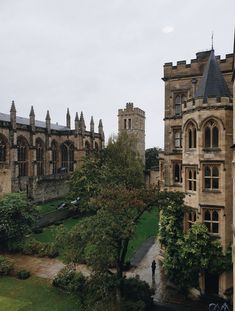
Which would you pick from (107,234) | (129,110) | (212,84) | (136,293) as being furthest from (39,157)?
(107,234)

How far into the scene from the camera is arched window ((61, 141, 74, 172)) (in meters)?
61.9

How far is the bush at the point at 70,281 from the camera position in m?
19.7

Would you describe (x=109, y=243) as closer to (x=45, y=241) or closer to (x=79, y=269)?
(x=79, y=269)

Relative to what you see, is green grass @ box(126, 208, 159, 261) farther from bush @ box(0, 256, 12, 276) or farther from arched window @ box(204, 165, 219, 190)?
bush @ box(0, 256, 12, 276)

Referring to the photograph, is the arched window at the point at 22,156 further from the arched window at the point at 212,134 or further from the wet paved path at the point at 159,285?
the arched window at the point at 212,134

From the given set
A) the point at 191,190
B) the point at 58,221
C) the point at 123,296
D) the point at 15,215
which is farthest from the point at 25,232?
the point at 191,190

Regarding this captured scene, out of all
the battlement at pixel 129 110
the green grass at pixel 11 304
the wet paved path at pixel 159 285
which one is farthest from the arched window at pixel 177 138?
the battlement at pixel 129 110

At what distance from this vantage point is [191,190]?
21.8 meters

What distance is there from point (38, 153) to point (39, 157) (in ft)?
2.97

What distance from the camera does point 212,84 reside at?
21.0 m

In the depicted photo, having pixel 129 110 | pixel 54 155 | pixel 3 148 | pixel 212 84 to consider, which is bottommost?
pixel 54 155

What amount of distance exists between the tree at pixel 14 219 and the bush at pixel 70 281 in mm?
8496

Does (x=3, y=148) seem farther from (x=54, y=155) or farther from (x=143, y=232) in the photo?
(x=143, y=232)

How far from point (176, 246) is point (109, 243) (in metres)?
6.16
